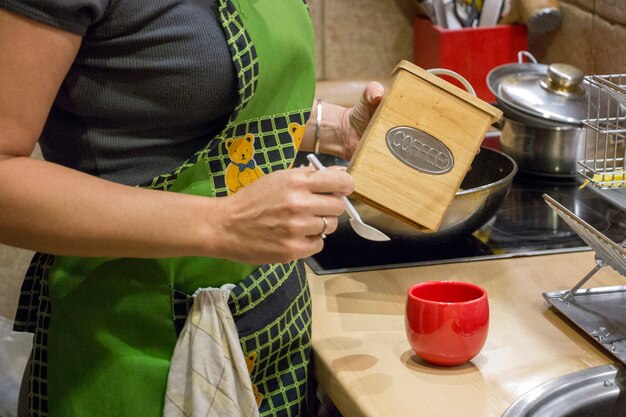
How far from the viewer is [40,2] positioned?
80cm

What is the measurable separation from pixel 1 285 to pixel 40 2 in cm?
143

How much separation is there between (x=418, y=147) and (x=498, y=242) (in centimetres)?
37

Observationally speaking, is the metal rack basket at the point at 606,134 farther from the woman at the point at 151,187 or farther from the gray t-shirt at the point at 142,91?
the gray t-shirt at the point at 142,91

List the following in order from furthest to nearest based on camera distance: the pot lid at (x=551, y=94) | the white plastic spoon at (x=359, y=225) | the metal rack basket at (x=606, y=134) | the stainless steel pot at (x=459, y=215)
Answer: the pot lid at (x=551, y=94)
the stainless steel pot at (x=459, y=215)
the metal rack basket at (x=606, y=134)
the white plastic spoon at (x=359, y=225)

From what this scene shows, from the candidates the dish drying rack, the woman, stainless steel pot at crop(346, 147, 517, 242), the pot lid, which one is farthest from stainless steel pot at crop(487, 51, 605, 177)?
the woman

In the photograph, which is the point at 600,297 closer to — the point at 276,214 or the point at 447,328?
the point at 447,328

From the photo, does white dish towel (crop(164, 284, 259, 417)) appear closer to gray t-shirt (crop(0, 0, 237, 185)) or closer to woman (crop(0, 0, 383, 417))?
woman (crop(0, 0, 383, 417))

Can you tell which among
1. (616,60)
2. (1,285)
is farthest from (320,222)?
(1,285)

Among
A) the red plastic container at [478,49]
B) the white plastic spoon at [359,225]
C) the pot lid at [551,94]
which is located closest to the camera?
the white plastic spoon at [359,225]

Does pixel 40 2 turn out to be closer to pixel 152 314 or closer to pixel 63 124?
pixel 63 124

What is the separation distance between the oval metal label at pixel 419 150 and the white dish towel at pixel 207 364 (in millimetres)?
247

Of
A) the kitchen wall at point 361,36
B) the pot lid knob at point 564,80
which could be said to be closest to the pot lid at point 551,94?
the pot lid knob at point 564,80

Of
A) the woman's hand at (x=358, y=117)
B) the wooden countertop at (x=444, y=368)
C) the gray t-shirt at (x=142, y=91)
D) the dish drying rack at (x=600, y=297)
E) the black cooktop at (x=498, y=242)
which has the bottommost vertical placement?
the black cooktop at (x=498, y=242)

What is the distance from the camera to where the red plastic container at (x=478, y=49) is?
2027 millimetres
